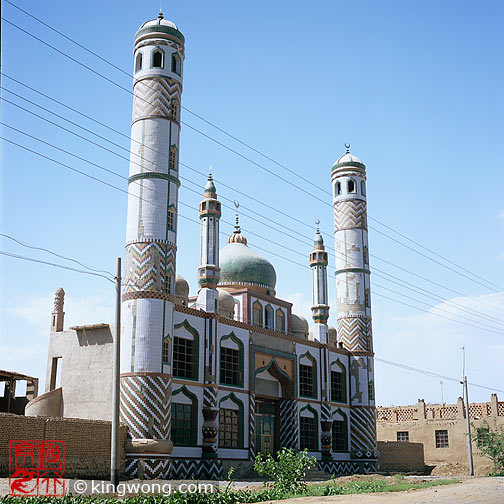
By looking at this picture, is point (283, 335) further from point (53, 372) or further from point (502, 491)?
point (502, 491)

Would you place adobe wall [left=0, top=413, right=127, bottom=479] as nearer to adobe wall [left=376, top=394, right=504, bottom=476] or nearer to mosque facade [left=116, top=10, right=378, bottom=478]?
mosque facade [left=116, top=10, right=378, bottom=478]

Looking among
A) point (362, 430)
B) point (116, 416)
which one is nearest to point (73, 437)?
point (116, 416)

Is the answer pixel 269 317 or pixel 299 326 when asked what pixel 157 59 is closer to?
pixel 269 317

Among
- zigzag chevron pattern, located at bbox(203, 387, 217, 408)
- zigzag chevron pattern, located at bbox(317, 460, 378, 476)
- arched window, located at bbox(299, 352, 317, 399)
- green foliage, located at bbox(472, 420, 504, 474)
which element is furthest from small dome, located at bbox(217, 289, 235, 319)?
green foliage, located at bbox(472, 420, 504, 474)

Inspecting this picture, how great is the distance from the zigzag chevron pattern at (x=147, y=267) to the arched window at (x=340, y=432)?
50.2 feet

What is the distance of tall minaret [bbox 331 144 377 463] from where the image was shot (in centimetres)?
3744

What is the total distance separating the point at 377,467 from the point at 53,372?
754 inches

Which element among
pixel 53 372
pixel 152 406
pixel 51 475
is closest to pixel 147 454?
pixel 152 406

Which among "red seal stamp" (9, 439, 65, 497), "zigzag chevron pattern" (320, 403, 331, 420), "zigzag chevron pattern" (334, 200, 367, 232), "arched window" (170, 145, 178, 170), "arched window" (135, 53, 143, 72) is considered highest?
"arched window" (135, 53, 143, 72)

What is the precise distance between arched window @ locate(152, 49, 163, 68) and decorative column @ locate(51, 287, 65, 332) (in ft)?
34.9

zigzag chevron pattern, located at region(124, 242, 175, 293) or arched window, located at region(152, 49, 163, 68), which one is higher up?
arched window, located at region(152, 49, 163, 68)

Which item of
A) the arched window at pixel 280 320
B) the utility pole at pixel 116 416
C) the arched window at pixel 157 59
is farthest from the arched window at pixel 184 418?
the arched window at pixel 157 59

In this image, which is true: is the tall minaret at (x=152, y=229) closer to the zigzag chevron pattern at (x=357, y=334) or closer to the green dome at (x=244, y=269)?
the green dome at (x=244, y=269)

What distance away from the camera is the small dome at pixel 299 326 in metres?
38.5
